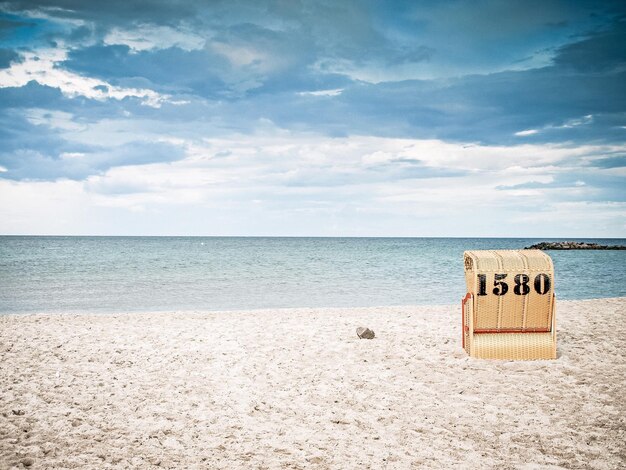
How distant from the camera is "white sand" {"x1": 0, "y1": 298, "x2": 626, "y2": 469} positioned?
5.04 meters

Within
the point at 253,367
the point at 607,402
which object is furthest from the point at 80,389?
the point at 607,402

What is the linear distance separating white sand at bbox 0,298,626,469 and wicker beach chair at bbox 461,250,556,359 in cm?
36

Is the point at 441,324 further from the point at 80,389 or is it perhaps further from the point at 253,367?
the point at 80,389

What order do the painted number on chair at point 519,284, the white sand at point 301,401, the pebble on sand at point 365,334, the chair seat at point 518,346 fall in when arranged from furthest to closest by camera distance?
the pebble on sand at point 365,334 < the chair seat at point 518,346 < the painted number on chair at point 519,284 < the white sand at point 301,401

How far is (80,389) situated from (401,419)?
16.6ft

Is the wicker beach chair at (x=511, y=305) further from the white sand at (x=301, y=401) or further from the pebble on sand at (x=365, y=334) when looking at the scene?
the pebble on sand at (x=365, y=334)

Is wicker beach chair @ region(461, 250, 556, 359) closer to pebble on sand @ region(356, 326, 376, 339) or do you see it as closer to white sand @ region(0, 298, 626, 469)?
white sand @ region(0, 298, 626, 469)

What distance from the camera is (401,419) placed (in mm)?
5953

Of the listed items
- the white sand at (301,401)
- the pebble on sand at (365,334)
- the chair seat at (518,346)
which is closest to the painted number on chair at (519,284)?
the chair seat at (518,346)

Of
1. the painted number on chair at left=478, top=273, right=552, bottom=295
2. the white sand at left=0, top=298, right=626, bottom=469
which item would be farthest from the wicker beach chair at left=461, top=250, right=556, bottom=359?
the white sand at left=0, top=298, right=626, bottom=469

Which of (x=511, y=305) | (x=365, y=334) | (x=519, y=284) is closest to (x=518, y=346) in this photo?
(x=511, y=305)

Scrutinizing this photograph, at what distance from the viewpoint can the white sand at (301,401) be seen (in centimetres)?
504

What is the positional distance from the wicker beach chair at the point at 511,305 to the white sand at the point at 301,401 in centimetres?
36

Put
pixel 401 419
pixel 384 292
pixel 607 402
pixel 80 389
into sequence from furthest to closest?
pixel 384 292, pixel 80 389, pixel 607 402, pixel 401 419
